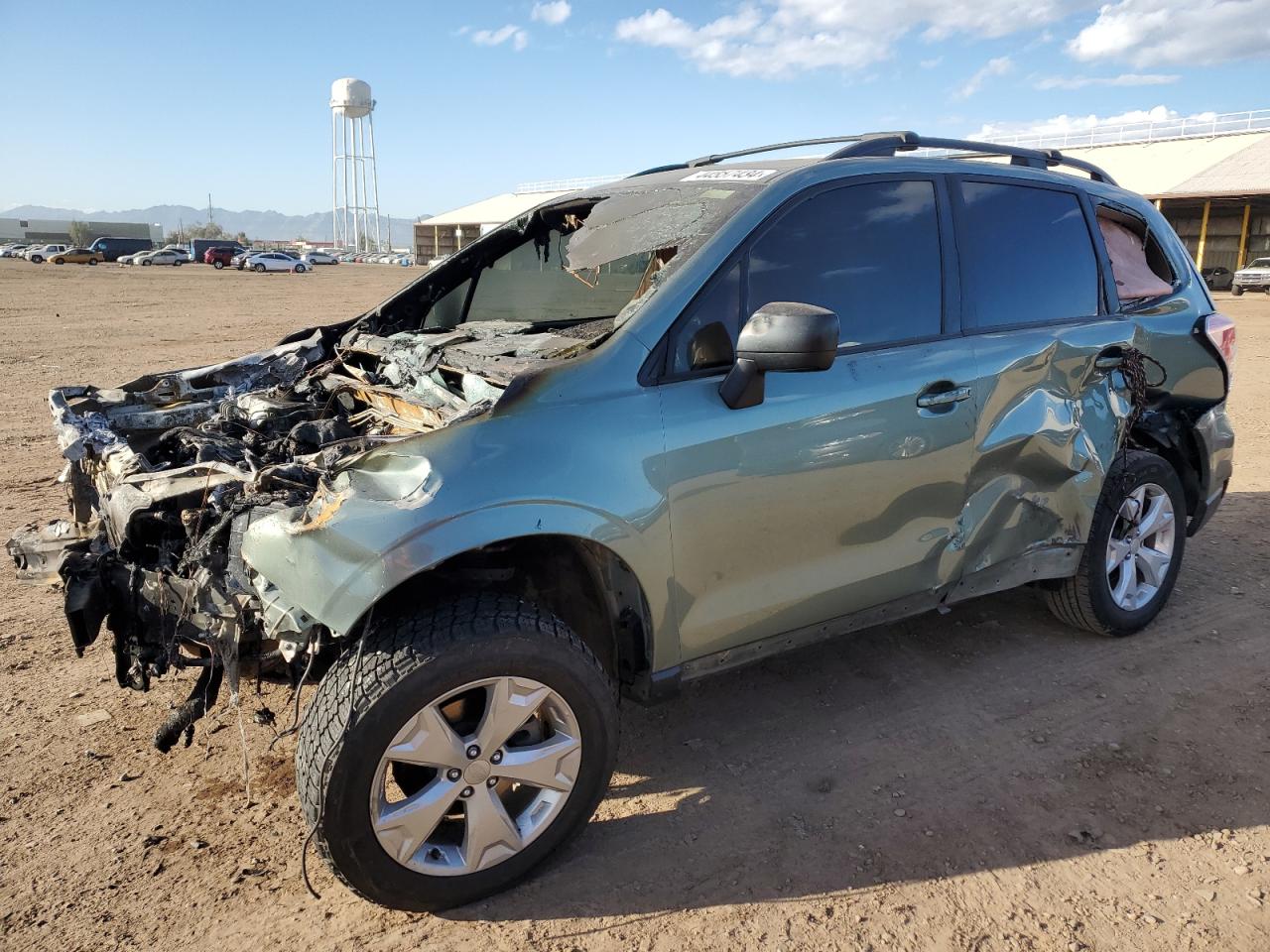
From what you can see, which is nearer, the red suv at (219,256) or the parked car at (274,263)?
the parked car at (274,263)

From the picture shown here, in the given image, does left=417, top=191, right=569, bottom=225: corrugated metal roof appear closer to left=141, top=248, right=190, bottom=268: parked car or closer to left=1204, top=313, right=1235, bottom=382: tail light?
left=141, top=248, right=190, bottom=268: parked car

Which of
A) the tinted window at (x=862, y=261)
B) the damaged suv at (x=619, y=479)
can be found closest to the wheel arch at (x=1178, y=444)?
the damaged suv at (x=619, y=479)

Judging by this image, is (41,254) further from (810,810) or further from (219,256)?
(810,810)

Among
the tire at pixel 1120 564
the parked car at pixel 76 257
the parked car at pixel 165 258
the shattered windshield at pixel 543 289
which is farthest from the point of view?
the parked car at pixel 165 258

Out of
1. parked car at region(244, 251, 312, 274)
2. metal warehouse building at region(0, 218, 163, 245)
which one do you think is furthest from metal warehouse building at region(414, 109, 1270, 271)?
metal warehouse building at region(0, 218, 163, 245)

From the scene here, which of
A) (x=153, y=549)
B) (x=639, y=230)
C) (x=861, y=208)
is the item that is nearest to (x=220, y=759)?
(x=153, y=549)

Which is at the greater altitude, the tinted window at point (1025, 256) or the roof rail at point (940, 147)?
the roof rail at point (940, 147)

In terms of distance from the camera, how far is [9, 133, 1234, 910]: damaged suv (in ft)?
7.79

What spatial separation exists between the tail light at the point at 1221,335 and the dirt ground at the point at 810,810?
123 centimetres

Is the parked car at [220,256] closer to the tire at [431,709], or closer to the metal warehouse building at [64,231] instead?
the metal warehouse building at [64,231]

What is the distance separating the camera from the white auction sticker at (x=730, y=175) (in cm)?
314

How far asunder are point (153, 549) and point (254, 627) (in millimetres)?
587

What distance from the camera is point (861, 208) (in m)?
3.15

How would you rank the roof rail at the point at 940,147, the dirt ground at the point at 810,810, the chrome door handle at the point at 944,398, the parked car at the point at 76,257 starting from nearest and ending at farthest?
1. the dirt ground at the point at 810,810
2. the chrome door handle at the point at 944,398
3. the roof rail at the point at 940,147
4. the parked car at the point at 76,257
